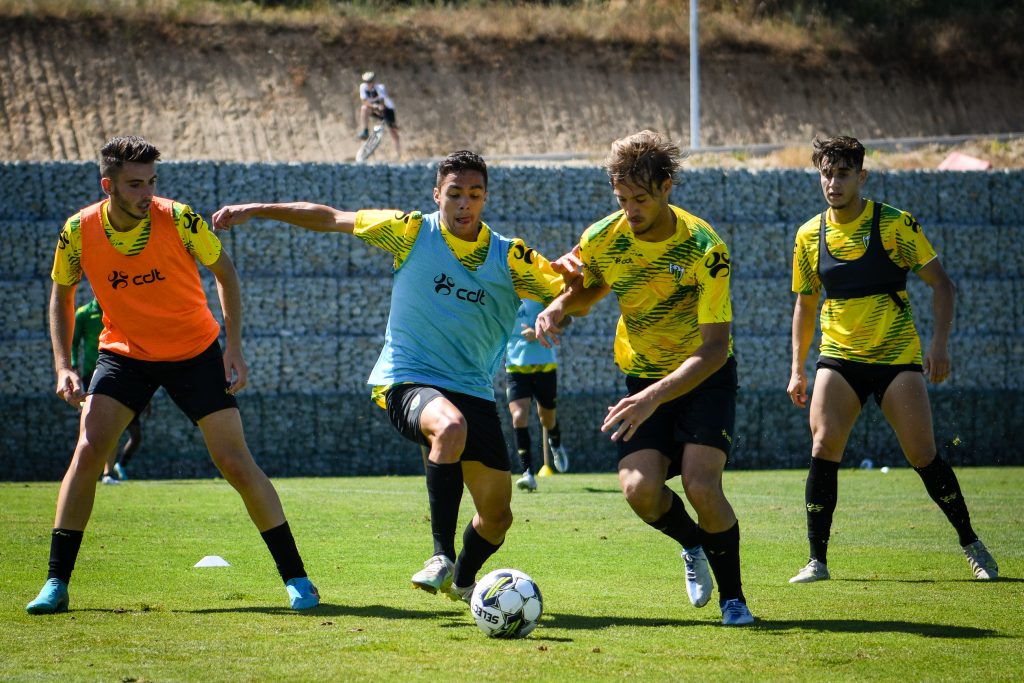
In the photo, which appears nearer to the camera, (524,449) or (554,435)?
(524,449)

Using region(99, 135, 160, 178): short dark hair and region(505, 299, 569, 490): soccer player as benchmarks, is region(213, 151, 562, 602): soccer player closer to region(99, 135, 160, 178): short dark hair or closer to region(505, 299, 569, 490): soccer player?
region(99, 135, 160, 178): short dark hair

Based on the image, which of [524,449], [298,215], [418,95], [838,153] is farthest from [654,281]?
[418,95]

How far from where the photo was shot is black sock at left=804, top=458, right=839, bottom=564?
837 cm

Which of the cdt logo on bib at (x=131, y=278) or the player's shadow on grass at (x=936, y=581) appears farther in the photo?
the player's shadow on grass at (x=936, y=581)

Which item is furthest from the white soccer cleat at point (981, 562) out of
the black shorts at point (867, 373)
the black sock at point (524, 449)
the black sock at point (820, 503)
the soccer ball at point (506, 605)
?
the black sock at point (524, 449)

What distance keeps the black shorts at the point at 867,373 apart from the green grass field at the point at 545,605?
3.82 ft

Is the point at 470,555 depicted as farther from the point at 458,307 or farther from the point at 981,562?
the point at 981,562

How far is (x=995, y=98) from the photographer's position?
46.5m

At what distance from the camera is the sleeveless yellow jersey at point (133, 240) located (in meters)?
7.16

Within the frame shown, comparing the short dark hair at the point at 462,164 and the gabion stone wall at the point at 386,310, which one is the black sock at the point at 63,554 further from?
the gabion stone wall at the point at 386,310

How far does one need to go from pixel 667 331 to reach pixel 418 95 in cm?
3468

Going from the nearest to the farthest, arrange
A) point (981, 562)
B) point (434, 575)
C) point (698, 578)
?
point (434, 575) < point (698, 578) < point (981, 562)

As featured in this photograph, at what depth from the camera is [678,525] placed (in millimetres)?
6941

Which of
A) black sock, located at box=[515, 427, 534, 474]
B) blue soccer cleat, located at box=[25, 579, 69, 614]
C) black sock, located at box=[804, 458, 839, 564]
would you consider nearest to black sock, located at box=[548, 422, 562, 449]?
black sock, located at box=[515, 427, 534, 474]
